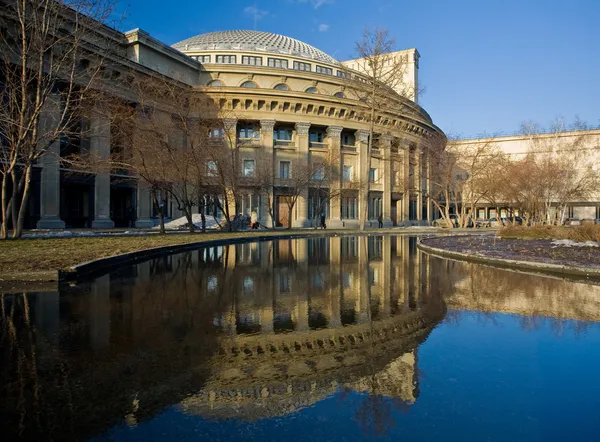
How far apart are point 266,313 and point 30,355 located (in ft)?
9.39

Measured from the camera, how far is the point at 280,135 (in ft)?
146

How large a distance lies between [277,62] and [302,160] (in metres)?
15.0

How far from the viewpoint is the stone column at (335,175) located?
136ft

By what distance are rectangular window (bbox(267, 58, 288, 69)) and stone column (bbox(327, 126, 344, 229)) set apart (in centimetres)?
1134

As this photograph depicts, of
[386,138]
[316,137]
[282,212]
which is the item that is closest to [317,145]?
[316,137]

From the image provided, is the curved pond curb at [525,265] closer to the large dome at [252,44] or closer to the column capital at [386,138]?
the column capital at [386,138]

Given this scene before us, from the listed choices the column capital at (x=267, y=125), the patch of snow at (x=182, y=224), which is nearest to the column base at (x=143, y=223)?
the patch of snow at (x=182, y=224)

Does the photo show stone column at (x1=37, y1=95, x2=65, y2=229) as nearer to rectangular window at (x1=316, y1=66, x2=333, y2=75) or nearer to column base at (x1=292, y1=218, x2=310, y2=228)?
column base at (x1=292, y1=218, x2=310, y2=228)

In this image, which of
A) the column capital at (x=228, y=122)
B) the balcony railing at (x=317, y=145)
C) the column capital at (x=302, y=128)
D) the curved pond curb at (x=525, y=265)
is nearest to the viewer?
the curved pond curb at (x=525, y=265)

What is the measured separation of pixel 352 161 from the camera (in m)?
47.0

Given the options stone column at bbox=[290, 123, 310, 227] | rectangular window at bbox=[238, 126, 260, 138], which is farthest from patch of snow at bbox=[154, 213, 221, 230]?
rectangular window at bbox=[238, 126, 260, 138]

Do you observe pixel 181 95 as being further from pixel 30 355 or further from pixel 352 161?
pixel 352 161

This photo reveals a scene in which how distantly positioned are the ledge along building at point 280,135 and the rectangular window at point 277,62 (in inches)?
4.5

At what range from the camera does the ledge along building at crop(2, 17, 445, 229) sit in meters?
33.3
